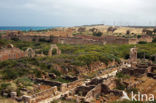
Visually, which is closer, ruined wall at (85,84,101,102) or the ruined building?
ruined wall at (85,84,101,102)

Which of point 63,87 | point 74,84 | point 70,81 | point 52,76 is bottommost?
point 70,81

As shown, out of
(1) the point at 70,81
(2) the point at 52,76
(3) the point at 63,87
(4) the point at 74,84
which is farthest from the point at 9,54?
(3) the point at 63,87

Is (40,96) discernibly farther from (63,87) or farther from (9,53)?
(9,53)

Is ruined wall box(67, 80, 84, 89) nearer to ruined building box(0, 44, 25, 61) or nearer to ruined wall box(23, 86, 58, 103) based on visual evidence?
ruined wall box(23, 86, 58, 103)

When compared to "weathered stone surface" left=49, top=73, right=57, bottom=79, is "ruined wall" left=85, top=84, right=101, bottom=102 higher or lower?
higher

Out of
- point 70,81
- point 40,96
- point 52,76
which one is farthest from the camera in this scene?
point 52,76

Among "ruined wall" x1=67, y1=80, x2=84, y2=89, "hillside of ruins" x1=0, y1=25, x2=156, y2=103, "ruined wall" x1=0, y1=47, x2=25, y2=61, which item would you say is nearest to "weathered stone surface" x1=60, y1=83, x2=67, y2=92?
"hillside of ruins" x1=0, y1=25, x2=156, y2=103

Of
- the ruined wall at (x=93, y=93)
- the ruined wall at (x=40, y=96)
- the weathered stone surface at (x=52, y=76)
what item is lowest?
the weathered stone surface at (x=52, y=76)

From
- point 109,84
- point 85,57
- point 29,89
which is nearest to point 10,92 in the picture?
point 29,89

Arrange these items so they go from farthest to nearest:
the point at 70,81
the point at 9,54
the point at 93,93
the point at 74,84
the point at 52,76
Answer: the point at 9,54 → the point at 52,76 → the point at 70,81 → the point at 74,84 → the point at 93,93

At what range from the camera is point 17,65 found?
22.7m

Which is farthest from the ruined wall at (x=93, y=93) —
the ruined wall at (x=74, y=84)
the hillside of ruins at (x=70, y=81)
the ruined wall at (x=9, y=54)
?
the ruined wall at (x=9, y=54)

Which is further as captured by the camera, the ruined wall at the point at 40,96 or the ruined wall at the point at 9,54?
the ruined wall at the point at 9,54

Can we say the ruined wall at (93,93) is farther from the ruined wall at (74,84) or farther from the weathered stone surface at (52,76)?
the weathered stone surface at (52,76)
